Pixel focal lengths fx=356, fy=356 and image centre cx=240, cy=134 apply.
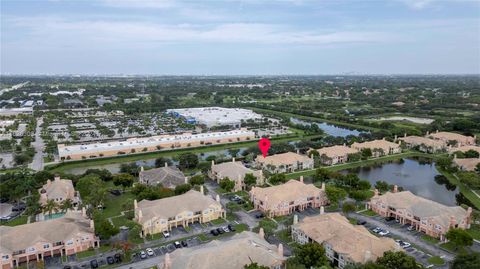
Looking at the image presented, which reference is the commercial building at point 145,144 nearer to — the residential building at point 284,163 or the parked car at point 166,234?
the residential building at point 284,163

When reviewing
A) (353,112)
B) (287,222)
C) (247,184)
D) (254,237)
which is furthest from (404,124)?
(254,237)

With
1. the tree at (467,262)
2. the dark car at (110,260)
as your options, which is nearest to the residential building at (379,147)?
the tree at (467,262)

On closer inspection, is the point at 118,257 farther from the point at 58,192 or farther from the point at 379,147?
the point at 379,147

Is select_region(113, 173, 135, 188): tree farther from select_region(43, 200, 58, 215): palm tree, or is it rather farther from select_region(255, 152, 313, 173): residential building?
select_region(255, 152, 313, 173): residential building

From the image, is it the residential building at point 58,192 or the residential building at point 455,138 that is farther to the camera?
the residential building at point 455,138

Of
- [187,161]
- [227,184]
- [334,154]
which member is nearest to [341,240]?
[227,184]

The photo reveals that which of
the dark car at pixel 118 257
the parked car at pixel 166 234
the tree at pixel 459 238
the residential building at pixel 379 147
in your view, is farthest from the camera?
the residential building at pixel 379 147

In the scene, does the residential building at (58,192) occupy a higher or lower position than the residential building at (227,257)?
lower
